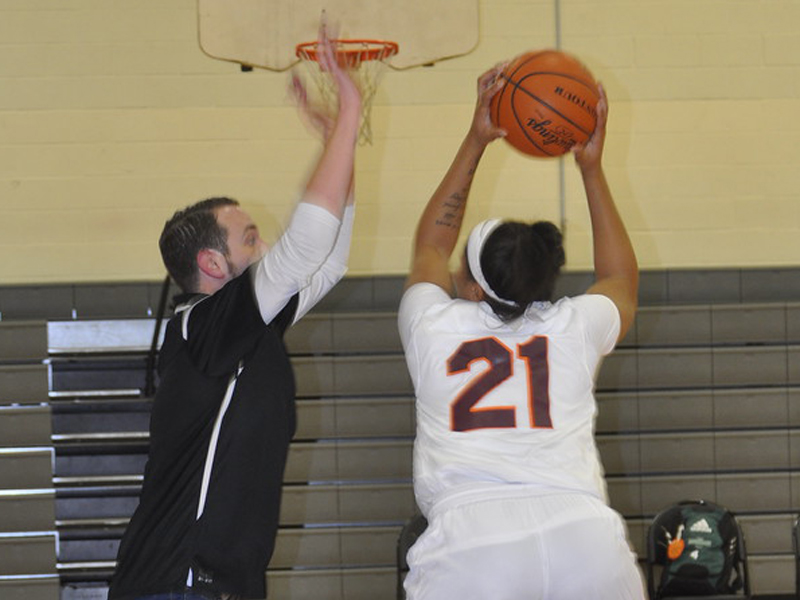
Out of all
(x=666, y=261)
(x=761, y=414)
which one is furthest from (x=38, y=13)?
(x=761, y=414)

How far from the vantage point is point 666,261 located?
7.49 metres

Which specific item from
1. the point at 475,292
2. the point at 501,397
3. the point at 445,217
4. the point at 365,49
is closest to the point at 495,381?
the point at 501,397

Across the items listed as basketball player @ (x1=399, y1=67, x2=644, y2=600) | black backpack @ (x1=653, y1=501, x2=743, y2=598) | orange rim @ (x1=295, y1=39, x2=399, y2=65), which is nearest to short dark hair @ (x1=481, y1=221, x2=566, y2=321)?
basketball player @ (x1=399, y1=67, x2=644, y2=600)

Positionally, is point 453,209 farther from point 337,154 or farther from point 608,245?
point 337,154

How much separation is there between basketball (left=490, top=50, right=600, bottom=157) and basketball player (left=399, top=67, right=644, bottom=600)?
722 mm

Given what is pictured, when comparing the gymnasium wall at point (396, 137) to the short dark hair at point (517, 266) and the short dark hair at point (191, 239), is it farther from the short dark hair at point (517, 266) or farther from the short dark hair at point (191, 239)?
the short dark hair at point (517, 266)

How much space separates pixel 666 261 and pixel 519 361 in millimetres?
4891

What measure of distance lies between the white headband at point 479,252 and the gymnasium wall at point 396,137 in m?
4.36

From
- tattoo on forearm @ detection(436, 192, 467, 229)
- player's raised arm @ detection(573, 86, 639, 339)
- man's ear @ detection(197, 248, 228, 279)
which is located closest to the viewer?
man's ear @ detection(197, 248, 228, 279)

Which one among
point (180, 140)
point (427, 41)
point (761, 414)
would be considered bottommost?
point (761, 414)

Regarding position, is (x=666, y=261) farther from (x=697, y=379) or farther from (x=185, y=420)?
(x=185, y=420)

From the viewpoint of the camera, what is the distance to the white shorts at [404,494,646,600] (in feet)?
8.80

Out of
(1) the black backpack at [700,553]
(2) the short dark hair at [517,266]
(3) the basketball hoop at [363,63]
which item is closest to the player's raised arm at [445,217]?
(2) the short dark hair at [517,266]

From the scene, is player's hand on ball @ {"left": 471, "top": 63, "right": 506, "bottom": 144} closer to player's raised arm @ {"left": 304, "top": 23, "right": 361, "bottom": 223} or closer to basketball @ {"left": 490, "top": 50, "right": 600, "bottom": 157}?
basketball @ {"left": 490, "top": 50, "right": 600, "bottom": 157}
